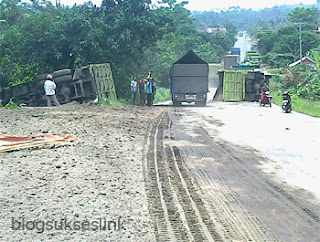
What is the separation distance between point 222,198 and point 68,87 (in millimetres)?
18162

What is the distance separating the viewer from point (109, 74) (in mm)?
25625

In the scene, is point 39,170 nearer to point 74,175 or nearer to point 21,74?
point 74,175

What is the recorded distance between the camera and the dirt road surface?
550cm

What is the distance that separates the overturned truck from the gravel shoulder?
11.4 metres

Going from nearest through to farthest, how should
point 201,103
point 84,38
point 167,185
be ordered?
point 167,185
point 84,38
point 201,103

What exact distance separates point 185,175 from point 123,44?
64.3ft

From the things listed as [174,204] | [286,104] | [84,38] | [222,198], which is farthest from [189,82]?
[174,204]

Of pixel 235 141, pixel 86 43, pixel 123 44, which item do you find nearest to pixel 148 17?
pixel 123 44

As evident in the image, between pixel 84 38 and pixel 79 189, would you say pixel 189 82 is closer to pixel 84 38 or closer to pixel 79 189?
pixel 84 38

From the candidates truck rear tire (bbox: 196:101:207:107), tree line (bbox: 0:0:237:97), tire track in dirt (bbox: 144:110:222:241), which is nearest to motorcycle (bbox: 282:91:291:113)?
truck rear tire (bbox: 196:101:207:107)

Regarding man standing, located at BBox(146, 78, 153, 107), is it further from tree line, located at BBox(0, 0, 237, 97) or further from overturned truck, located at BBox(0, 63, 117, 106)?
tree line, located at BBox(0, 0, 237, 97)

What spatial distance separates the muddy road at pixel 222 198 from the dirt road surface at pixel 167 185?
0.01 meters

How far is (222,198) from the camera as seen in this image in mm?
6805

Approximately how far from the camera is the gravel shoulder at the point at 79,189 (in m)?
5.30
